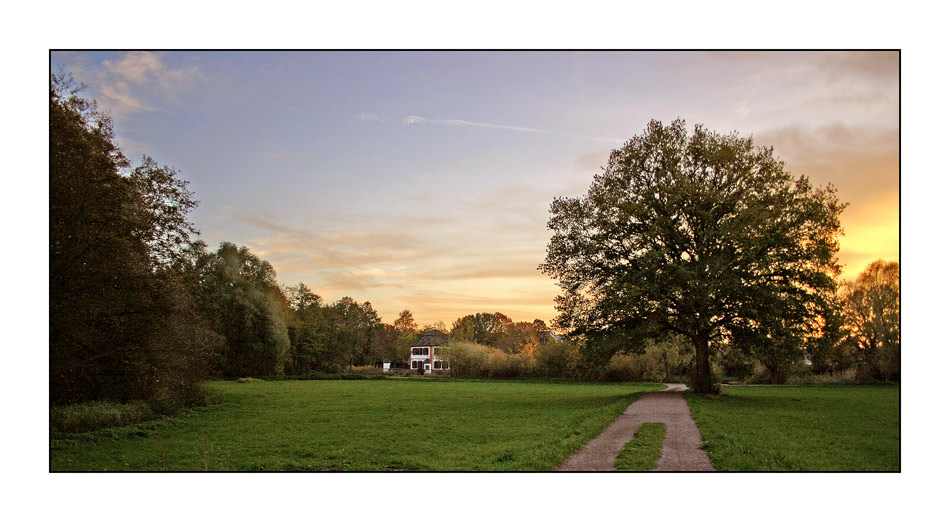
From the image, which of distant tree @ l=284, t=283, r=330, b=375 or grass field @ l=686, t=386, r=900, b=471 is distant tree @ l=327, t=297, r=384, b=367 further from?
grass field @ l=686, t=386, r=900, b=471

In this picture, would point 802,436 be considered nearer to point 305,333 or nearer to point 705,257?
point 705,257

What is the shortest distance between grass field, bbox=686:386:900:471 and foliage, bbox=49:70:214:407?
1361cm

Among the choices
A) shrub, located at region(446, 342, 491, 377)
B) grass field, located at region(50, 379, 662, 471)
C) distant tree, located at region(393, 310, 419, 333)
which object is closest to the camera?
grass field, located at region(50, 379, 662, 471)

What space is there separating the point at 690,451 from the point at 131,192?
15.3 metres

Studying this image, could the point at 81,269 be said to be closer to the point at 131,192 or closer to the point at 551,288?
the point at 131,192

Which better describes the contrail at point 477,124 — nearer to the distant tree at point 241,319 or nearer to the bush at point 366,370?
the distant tree at point 241,319

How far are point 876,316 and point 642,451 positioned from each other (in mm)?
17129

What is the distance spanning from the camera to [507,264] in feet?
59.5

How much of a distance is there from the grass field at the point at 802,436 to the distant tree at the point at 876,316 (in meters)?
2.02

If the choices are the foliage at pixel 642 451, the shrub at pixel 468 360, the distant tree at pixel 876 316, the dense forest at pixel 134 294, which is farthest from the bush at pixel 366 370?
the foliage at pixel 642 451

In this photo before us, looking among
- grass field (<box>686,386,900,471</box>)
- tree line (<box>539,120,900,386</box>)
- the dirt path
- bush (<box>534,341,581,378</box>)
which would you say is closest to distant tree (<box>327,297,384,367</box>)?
bush (<box>534,341,581,378</box>)

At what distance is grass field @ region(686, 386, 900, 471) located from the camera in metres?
9.16

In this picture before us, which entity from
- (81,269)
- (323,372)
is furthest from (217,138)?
(323,372)

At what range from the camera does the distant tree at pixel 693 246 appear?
22.1 meters
